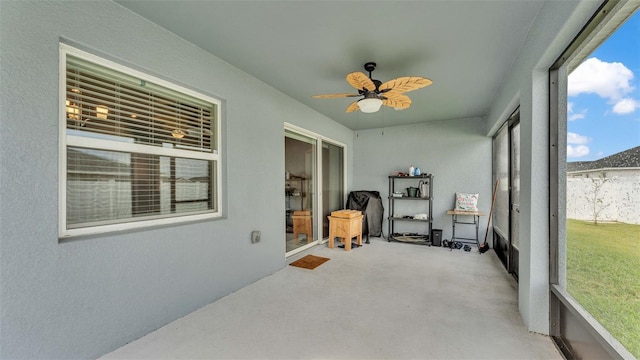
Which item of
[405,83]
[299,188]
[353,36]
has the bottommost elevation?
[299,188]

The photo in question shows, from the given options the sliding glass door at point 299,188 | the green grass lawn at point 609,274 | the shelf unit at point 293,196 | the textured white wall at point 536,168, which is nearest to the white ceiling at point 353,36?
the textured white wall at point 536,168

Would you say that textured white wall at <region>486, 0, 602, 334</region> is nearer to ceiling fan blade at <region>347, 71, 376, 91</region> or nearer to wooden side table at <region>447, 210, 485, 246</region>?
ceiling fan blade at <region>347, 71, 376, 91</region>

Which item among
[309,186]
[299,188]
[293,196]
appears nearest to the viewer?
[293,196]

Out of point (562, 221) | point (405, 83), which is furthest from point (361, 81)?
point (562, 221)

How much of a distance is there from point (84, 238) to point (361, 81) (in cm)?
238

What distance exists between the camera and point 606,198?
1.45 metres

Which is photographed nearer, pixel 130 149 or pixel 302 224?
pixel 130 149

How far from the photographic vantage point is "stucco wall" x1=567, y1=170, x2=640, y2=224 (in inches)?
48.9

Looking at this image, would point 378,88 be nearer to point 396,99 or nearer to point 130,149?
point 396,99

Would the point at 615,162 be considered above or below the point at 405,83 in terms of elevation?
below

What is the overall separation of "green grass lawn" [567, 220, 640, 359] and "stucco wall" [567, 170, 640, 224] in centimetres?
5

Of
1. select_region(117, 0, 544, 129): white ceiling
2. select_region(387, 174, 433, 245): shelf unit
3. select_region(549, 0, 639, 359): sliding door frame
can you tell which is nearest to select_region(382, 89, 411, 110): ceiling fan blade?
select_region(117, 0, 544, 129): white ceiling

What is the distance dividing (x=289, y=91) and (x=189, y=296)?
2.68 meters

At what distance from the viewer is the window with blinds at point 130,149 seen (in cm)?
174
